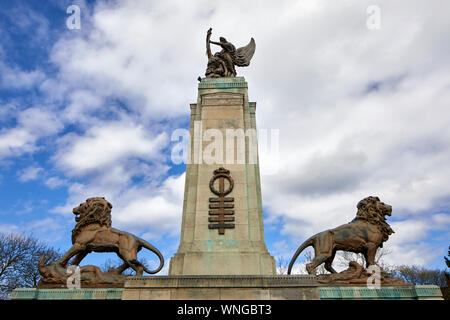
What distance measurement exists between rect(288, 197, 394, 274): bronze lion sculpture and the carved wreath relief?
2.65 meters

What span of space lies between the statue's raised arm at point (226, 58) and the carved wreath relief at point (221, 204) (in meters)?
5.58

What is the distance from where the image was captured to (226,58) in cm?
1480

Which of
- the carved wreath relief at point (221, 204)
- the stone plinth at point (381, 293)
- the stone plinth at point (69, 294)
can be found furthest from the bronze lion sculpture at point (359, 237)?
the stone plinth at point (69, 294)

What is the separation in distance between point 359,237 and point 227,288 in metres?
4.73

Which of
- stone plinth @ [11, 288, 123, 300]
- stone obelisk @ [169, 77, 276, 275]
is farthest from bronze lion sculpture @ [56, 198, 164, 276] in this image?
stone obelisk @ [169, 77, 276, 275]

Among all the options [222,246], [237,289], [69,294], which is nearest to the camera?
[237,289]

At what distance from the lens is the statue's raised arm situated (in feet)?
47.5

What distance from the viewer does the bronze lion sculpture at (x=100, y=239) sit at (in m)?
9.88

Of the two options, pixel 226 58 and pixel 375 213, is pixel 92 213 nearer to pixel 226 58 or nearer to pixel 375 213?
pixel 226 58

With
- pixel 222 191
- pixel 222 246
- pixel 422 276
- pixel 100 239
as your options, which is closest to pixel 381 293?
pixel 222 246

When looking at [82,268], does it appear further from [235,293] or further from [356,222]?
[356,222]

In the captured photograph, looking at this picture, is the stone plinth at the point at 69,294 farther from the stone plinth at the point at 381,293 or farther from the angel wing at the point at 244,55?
the angel wing at the point at 244,55

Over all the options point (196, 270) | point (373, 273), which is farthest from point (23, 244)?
point (373, 273)
